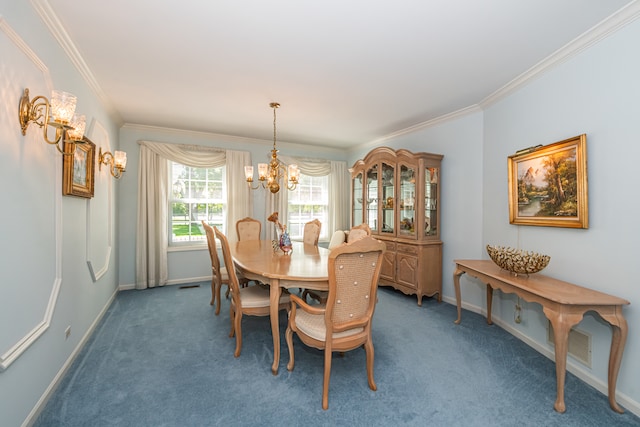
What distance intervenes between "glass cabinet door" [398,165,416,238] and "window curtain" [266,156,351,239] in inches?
74.1

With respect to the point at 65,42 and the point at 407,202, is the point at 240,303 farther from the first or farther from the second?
the point at 407,202

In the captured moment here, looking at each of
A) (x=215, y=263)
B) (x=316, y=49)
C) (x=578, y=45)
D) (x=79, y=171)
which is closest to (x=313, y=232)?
(x=215, y=263)

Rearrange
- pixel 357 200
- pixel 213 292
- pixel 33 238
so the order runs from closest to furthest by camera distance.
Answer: pixel 33 238 < pixel 213 292 < pixel 357 200

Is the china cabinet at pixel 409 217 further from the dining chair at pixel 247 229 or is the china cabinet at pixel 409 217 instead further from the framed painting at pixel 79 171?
the framed painting at pixel 79 171

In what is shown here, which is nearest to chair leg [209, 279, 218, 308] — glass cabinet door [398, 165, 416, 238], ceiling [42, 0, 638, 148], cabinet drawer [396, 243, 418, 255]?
ceiling [42, 0, 638, 148]

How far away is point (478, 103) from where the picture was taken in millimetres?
3348

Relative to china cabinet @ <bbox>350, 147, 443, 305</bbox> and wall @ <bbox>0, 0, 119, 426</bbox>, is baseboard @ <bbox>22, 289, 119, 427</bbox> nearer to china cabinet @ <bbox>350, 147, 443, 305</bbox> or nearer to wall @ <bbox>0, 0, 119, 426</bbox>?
wall @ <bbox>0, 0, 119, 426</bbox>

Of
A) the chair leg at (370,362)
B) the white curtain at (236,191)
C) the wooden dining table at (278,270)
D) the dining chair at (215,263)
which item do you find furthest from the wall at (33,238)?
the white curtain at (236,191)

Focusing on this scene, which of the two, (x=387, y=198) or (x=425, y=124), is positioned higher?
(x=425, y=124)

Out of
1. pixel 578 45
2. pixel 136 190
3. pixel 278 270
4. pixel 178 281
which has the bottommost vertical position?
pixel 178 281

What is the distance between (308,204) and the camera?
18.7ft

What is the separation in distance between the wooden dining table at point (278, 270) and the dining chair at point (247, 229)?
1.19 meters

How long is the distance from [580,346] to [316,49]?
310 cm

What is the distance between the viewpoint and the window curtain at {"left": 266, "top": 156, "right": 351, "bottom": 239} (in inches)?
210
